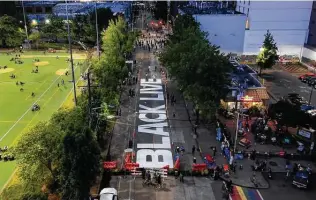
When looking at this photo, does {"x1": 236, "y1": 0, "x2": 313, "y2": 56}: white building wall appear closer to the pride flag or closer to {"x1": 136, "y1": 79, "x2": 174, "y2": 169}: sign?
{"x1": 136, "y1": 79, "x2": 174, "y2": 169}: sign

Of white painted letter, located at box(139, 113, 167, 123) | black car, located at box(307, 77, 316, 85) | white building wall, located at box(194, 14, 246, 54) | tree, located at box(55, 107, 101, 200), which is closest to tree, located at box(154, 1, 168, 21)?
white building wall, located at box(194, 14, 246, 54)

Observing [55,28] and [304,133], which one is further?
[55,28]

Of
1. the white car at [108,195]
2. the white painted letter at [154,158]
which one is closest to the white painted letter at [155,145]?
the white painted letter at [154,158]

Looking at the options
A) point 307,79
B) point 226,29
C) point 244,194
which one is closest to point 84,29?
point 226,29

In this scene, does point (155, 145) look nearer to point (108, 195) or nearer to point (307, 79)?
point (108, 195)

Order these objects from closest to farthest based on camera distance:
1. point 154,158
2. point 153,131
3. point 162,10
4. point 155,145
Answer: point 154,158
point 155,145
point 153,131
point 162,10

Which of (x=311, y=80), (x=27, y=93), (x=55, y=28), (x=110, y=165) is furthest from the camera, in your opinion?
(x=55, y=28)

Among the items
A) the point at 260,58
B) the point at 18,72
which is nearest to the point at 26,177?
the point at 18,72
